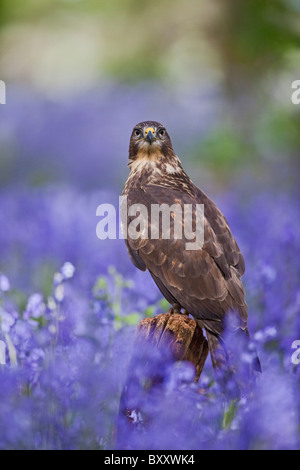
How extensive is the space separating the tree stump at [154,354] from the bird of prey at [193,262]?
0.05 m

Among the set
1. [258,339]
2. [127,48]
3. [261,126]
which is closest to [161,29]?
[127,48]

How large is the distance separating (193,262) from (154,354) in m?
0.31

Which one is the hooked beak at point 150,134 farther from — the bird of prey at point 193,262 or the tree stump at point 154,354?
the tree stump at point 154,354

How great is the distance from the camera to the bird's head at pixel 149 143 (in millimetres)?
2148

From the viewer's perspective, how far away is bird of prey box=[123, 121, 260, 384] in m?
1.78

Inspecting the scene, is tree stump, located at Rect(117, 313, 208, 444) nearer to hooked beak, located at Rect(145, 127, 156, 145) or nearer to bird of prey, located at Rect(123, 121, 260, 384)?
bird of prey, located at Rect(123, 121, 260, 384)

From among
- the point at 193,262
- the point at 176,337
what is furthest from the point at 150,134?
the point at 176,337

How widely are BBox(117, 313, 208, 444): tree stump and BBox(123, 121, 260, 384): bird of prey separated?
53 mm

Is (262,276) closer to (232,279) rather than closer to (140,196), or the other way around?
(232,279)

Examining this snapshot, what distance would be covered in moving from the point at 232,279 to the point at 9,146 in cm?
182

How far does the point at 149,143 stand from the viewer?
2150 mm

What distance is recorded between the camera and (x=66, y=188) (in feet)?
10.4

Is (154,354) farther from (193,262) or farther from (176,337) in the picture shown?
(193,262)

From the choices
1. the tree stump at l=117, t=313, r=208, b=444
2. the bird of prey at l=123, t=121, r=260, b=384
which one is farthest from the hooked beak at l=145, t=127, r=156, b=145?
the tree stump at l=117, t=313, r=208, b=444
